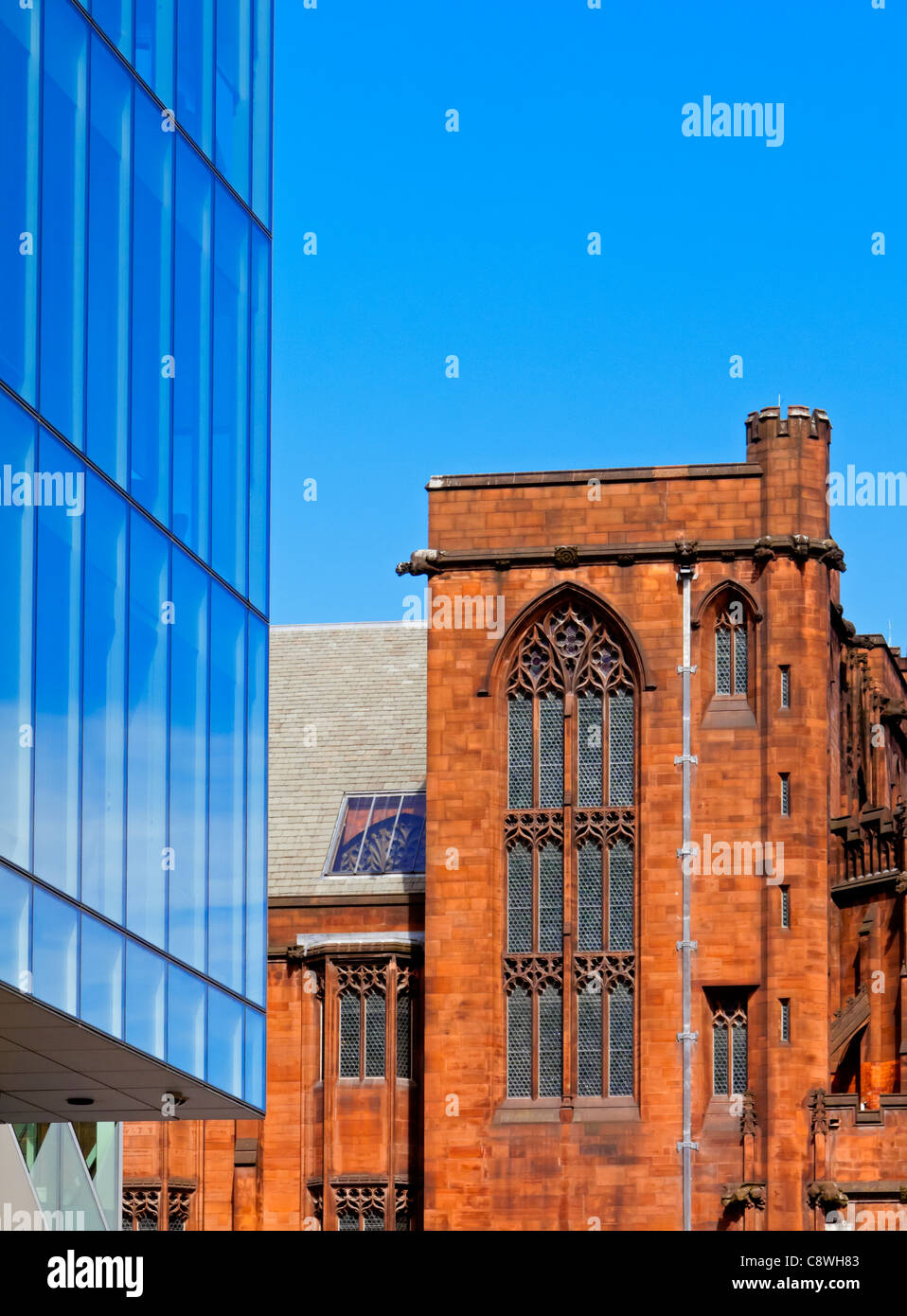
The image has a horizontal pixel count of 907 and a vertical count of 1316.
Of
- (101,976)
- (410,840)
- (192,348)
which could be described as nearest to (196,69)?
(192,348)

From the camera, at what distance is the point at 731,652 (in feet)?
166

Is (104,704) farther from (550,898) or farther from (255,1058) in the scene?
(550,898)

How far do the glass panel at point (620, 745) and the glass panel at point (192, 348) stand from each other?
70.2ft

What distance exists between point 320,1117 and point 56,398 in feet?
97.1

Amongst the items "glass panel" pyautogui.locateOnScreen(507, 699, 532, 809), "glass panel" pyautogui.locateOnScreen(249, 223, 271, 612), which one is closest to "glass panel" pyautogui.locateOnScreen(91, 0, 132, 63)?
"glass panel" pyautogui.locateOnScreen(249, 223, 271, 612)

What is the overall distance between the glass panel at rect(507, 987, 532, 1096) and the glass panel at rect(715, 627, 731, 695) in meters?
6.57

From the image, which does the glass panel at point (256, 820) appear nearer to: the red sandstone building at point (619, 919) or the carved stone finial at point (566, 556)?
the red sandstone building at point (619, 919)

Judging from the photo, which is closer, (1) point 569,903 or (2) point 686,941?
(2) point 686,941

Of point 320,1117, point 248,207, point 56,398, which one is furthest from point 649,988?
point 56,398

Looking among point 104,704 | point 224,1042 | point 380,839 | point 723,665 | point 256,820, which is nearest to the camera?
point 104,704

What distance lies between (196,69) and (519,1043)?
2464cm
